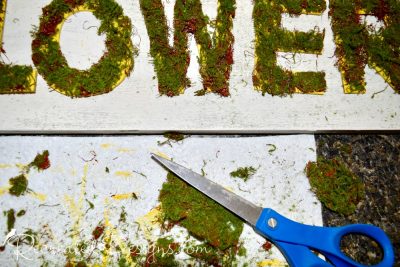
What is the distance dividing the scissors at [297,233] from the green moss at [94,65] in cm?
67

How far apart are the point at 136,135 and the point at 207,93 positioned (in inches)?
16.5

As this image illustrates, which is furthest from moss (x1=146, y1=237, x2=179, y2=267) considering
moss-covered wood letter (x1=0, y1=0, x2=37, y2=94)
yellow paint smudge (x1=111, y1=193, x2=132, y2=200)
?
moss-covered wood letter (x1=0, y1=0, x2=37, y2=94)

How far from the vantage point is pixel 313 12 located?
6.74 feet

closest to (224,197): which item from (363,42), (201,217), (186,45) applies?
(201,217)

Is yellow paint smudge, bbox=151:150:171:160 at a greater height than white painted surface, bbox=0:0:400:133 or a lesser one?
lesser

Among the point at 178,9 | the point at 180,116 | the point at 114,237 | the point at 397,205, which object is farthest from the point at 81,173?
the point at 397,205

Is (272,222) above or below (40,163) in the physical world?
below

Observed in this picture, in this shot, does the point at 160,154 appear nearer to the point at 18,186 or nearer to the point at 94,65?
the point at 94,65

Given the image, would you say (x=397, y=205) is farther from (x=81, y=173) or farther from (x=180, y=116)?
(x=81, y=173)

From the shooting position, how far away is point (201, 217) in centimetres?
177

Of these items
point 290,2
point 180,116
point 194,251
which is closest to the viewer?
point 194,251

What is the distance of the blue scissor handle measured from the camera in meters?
1.56

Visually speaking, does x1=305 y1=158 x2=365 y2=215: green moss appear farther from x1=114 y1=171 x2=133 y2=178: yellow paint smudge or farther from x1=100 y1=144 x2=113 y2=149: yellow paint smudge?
x1=100 y1=144 x2=113 y2=149: yellow paint smudge

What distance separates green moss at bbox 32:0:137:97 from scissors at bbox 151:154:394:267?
0.67 meters
